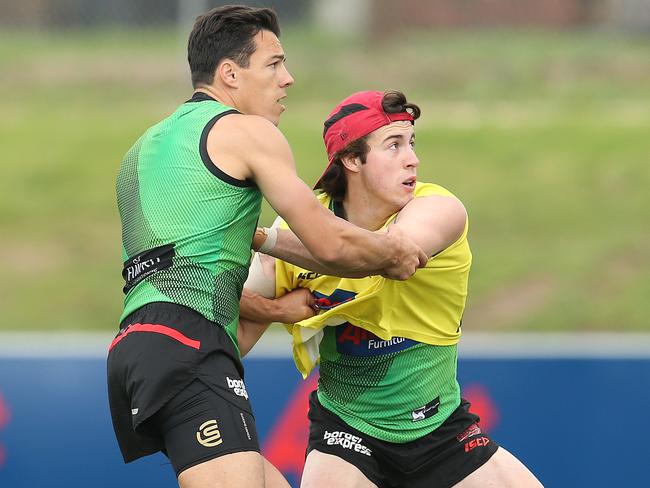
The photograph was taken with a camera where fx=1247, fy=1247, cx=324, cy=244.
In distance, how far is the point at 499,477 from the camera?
4.88 meters

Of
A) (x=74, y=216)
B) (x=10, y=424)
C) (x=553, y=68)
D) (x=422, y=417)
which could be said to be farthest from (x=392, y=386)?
(x=553, y=68)

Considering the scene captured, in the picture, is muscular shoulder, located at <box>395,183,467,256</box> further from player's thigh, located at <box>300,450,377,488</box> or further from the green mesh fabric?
player's thigh, located at <box>300,450,377,488</box>

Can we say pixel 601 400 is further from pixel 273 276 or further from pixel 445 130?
pixel 445 130

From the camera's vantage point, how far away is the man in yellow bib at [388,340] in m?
4.89

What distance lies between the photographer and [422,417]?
496 centimetres

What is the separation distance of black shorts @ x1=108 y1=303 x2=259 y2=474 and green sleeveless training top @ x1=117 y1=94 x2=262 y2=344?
0.26 ft

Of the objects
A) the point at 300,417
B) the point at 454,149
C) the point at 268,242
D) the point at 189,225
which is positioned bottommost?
the point at 300,417

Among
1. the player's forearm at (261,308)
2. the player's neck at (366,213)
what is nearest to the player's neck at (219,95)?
the player's neck at (366,213)

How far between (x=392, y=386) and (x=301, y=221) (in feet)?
3.06

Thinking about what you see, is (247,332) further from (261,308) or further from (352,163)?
(352,163)

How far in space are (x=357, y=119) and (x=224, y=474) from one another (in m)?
1.58

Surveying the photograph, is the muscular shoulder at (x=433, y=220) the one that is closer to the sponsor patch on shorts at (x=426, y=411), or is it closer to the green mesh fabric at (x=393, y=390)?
the green mesh fabric at (x=393, y=390)

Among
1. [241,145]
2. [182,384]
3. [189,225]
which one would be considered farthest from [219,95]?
[182,384]

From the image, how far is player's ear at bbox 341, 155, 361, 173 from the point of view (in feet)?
16.4
